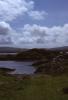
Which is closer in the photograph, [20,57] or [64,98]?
[64,98]

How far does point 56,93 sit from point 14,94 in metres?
4.17

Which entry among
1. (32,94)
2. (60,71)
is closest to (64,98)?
(32,94)

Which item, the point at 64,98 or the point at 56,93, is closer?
the point at 64,98

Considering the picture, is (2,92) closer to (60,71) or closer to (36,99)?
(36,99)

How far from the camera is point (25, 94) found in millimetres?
28438

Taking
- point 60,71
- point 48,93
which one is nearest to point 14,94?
point 48,93

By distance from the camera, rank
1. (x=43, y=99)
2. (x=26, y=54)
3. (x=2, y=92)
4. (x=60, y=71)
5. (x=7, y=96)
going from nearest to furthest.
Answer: (x=43, y=99)
(x=7, y=96)
(x=2, y=92)
(x=60, y=71)
(x=26, y=54)

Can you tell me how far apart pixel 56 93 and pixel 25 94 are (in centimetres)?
306

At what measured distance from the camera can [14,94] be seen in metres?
28.7

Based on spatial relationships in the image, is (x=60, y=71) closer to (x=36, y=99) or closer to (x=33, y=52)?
(x=36, y=99)

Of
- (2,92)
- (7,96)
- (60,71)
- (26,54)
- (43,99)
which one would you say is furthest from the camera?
(26,54)

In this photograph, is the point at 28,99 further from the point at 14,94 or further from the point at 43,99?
the point at 14,94

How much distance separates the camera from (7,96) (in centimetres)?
2769

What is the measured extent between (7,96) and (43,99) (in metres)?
4.13
